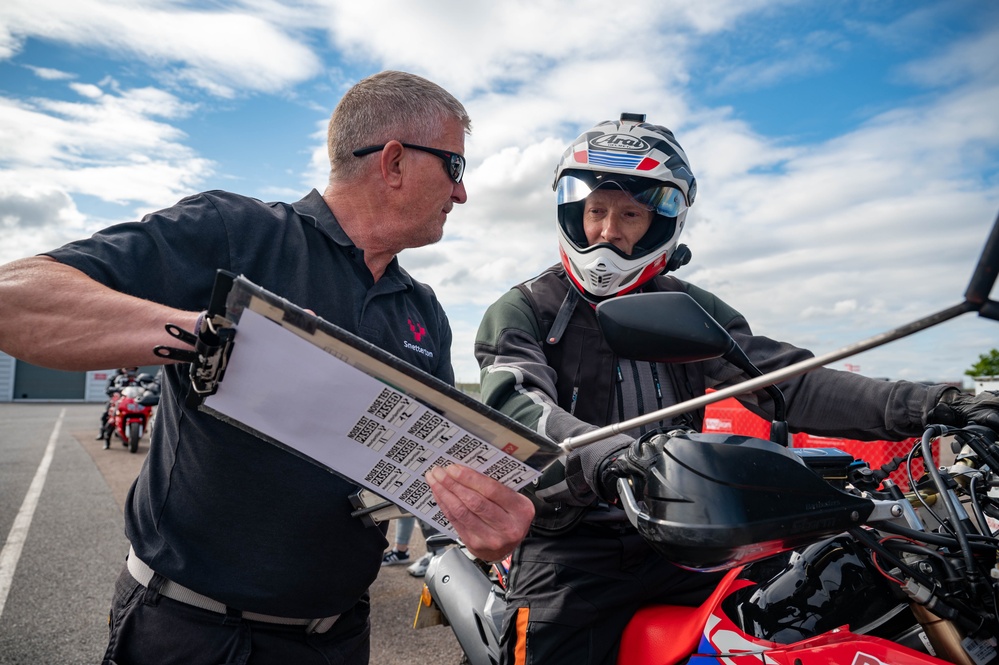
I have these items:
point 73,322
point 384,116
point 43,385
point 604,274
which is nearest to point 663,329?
point 73,322

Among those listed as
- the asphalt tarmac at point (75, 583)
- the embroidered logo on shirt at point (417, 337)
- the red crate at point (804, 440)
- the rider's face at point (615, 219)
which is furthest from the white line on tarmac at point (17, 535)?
the red crate at point (804, 440)

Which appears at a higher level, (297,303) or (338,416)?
(297,303)

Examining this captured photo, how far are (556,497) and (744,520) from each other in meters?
0.63

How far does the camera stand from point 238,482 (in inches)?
72.6

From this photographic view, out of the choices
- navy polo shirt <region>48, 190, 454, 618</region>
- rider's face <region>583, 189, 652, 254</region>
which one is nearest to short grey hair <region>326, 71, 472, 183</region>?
navy polo shirt <region>48, 190, 454, 618</region>

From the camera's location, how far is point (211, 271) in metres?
1.80

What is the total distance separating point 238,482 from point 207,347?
35.1 inches

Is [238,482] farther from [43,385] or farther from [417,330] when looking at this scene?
[43,385]

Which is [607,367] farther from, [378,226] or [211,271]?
[211,271]

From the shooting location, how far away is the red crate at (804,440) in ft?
17.7

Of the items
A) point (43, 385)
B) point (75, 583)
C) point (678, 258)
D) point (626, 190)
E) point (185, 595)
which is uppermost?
point (626, 190)

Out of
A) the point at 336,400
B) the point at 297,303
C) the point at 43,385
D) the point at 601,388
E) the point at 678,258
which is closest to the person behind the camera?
the point at 336,400

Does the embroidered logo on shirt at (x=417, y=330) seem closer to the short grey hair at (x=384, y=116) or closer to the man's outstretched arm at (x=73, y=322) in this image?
the short grey hair at (x=384, y=116)

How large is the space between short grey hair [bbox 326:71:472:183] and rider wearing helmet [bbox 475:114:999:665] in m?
0.56
